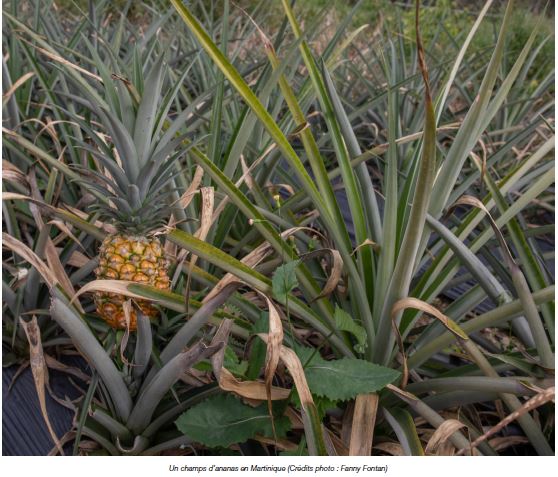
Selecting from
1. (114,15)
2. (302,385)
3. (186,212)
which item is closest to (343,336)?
(302,385)

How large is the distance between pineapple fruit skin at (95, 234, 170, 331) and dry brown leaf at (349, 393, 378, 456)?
359 mm

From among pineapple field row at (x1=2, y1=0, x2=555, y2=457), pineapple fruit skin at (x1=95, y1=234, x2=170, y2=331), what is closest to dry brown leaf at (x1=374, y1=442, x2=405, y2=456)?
pineapple field row at (x1=2, y1=0, x2=555, y2=457)

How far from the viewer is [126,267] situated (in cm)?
82

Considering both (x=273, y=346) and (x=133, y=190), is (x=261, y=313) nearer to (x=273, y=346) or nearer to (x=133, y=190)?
(x=273, y=346)

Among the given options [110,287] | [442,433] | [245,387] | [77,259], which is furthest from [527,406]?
[77,259]

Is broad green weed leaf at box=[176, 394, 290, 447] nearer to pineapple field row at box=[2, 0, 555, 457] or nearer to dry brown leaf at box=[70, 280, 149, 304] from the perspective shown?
pineapple field row at box=[2, 0, 555, 457]

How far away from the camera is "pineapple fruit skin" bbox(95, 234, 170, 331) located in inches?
32.5

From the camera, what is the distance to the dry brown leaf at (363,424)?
822 mm

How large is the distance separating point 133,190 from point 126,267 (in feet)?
0.38

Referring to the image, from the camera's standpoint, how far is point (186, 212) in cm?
113

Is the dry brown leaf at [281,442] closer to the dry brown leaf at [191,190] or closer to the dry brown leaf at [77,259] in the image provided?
the dry brown leaf at [191,190]

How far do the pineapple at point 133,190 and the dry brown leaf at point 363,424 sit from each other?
0.36 meters

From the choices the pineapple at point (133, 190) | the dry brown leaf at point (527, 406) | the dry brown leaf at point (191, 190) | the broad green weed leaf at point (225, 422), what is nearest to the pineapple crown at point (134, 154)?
the pineapple at point (133, 190)
